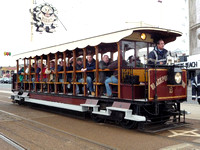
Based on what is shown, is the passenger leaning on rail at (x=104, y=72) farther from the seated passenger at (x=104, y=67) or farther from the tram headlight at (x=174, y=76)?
the tram headlight at (x=174, y=76)

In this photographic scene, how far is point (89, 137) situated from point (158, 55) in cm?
337

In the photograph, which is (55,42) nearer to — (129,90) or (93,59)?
(93,59)

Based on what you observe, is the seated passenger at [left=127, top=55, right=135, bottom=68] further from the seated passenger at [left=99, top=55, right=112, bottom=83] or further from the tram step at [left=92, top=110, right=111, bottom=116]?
the tram step at [left=92, top=110, right=111, bottom=116]

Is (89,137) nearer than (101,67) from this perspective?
Yes

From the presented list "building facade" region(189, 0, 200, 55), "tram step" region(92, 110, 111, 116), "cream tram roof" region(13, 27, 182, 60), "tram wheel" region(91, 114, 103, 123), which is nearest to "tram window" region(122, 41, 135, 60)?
"cream tram roof" region(13, 27, 182, 60)

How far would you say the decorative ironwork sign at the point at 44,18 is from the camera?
81.5 ft

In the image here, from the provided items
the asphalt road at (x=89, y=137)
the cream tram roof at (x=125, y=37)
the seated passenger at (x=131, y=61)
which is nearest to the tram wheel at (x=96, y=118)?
the asphalt road at (x=89, y=137)

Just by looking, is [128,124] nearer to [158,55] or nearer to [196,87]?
[158,55]

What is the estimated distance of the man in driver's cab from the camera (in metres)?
7.31

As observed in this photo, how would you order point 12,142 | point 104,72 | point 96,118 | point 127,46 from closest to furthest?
point 12,142
point 127,46
point 104,72
point 96,118

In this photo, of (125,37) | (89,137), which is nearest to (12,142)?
(89,137)

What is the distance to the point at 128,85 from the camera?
6906 millimetres

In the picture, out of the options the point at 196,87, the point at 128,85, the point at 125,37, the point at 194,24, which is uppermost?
the point at 194,24

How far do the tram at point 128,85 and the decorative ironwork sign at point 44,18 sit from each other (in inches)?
604
